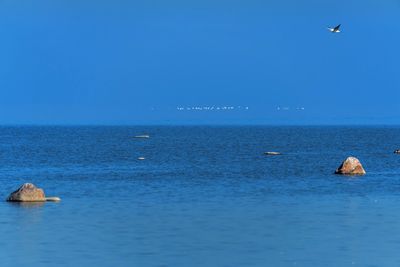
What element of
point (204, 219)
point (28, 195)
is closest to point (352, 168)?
point (204, 219)

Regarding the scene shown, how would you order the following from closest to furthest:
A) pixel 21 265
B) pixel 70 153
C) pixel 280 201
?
pixel 21 265 → pixel 280 201 → pixel 70 153

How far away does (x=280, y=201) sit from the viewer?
65.6 meters

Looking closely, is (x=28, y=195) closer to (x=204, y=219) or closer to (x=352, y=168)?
(x=204, y=219)

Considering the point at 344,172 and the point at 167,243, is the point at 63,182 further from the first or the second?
the point at 167,243

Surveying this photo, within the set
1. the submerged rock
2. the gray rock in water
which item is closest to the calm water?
the gray rock in water

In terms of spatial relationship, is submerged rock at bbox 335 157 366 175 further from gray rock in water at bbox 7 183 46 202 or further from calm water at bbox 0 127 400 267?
gray rock in water at bbox 7 183 46 202

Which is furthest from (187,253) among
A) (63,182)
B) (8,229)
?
(63,182)

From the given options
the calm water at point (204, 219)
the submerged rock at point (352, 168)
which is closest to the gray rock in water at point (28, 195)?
the calm water at point (204, 219)

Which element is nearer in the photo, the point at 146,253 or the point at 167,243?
the point at 146,253

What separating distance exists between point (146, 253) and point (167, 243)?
3040mm

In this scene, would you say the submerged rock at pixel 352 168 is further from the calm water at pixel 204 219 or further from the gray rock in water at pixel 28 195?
the gray rock in water at pixel 28 195

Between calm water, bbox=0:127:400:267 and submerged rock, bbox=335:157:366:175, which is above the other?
submerged rock, bbox=335:157:366:175

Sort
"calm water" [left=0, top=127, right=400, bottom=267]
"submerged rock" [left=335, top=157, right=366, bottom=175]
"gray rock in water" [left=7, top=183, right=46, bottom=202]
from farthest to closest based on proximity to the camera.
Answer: "submerged rock" [left=335, top=157, right=366, bottom=175], "gray rock in water" [left=7, top=183, right=46, bottom=202], "calm water" [left=0, top=127, right=400, bottom=267]

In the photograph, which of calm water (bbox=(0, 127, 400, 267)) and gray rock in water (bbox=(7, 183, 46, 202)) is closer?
calm water (bbox=(0, 127, 400, 267))
